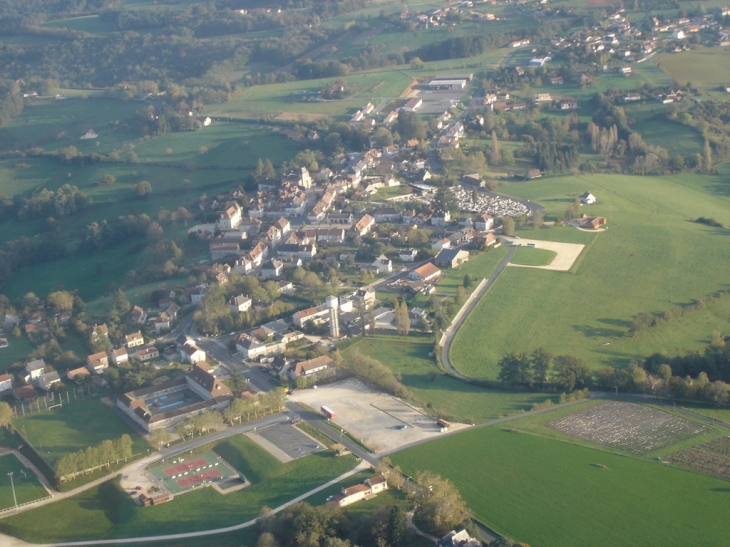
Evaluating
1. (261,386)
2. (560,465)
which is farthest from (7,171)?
(560,465)

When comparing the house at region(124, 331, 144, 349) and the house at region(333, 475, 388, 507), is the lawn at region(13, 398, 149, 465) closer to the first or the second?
the house at region(124, 331, 144, 349)

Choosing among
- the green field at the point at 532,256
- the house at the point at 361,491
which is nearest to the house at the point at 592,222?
the green field at the point at 532,256

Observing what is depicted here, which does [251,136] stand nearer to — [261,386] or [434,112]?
[434,112]

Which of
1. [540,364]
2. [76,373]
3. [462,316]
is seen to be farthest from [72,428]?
[540,364]

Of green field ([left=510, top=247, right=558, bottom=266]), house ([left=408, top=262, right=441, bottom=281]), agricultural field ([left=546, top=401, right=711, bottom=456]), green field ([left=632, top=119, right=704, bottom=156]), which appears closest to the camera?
agricultural field ([left=546, top=401, right=711, bottom=456])

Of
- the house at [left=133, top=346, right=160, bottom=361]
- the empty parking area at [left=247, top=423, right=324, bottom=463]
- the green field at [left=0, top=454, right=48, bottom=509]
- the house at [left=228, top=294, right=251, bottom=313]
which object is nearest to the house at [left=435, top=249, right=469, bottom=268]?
the house at [left=228, top=294, right=251, bottom=313]

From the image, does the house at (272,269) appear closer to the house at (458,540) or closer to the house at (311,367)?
the house at (311,367)
